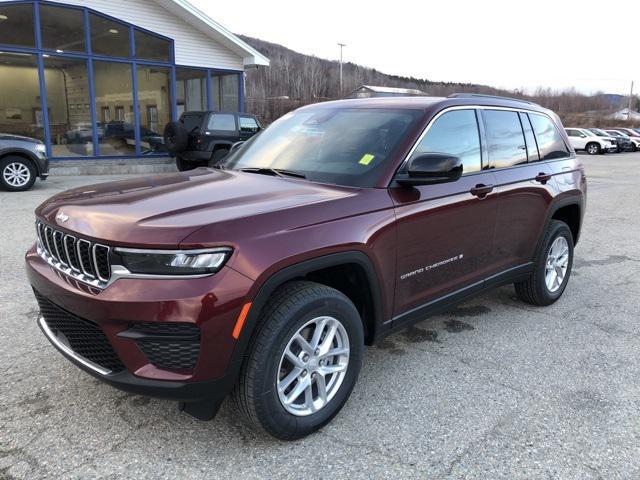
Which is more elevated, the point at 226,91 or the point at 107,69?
the point at 107,69

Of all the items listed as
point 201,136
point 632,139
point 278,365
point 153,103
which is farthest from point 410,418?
point 632,139

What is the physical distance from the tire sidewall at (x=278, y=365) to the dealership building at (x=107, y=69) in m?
14.9

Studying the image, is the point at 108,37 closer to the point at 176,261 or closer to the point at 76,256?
the point at 76,256

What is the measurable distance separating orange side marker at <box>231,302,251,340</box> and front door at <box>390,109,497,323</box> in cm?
110

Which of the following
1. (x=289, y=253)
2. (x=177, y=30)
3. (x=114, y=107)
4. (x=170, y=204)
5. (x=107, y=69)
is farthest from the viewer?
(x=177, y=30)

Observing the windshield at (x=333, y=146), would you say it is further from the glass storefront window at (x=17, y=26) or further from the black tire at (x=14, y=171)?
the glass storefront window at (x=17, y=26)

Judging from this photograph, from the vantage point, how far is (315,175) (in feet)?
10.8

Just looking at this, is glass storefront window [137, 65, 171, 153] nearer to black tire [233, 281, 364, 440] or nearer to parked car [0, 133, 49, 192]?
parked car [0, 133, 49, 192]

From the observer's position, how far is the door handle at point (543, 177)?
4.39 metres

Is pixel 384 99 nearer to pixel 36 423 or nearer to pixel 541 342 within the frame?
pixel 541 342

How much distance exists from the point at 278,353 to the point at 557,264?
338 centimetres

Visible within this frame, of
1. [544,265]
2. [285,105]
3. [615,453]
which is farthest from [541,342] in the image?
[285,105]

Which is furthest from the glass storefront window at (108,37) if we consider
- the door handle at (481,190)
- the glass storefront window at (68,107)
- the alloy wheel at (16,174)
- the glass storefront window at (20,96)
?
the door handle at (481,190)

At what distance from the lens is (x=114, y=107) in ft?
53.7
